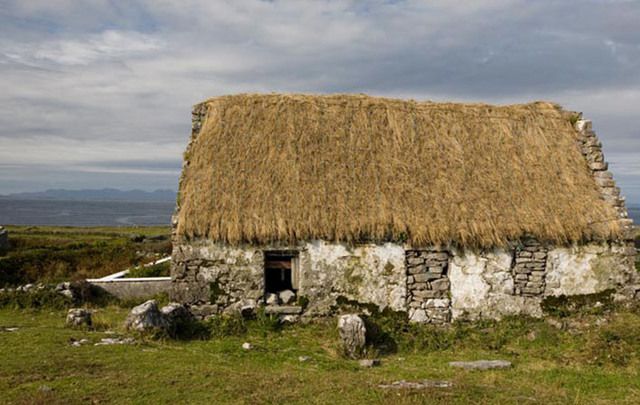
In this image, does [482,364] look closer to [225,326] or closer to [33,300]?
[225,326]

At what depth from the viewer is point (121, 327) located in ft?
38.7

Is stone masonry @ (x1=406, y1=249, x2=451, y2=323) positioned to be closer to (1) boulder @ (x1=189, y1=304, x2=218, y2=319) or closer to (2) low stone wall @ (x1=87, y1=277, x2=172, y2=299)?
(1) boulder @ (x1=189, y1=304, x2=218, y2=319)

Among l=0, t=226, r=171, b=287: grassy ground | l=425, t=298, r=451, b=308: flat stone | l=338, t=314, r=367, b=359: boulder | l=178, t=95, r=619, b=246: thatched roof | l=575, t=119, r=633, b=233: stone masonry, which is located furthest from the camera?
l=0, t=226, r=171, b=287: grassy ground

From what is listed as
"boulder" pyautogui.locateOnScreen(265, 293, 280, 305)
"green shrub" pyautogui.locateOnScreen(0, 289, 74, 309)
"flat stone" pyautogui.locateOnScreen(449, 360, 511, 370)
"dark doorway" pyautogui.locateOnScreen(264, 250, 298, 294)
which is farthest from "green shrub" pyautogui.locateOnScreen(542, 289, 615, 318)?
"green shrub" pyautogui.locateOnScreen(0, 289, 74, 309)

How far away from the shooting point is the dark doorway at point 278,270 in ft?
40.9

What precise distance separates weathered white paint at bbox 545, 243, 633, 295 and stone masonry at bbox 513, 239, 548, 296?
0.19 meters

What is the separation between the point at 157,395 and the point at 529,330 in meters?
8.40

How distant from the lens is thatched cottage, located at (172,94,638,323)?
40.2 ft

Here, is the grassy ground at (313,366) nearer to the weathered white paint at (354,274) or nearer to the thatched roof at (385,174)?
the weathered white paint at (354,274)

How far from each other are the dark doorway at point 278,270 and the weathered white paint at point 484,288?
3953mm

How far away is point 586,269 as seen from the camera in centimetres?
1273

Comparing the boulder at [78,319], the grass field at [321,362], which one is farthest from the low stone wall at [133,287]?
the boulder at [78,319]

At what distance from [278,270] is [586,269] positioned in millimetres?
7860

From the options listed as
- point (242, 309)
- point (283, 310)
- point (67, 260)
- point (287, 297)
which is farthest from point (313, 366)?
point (67, 260)
